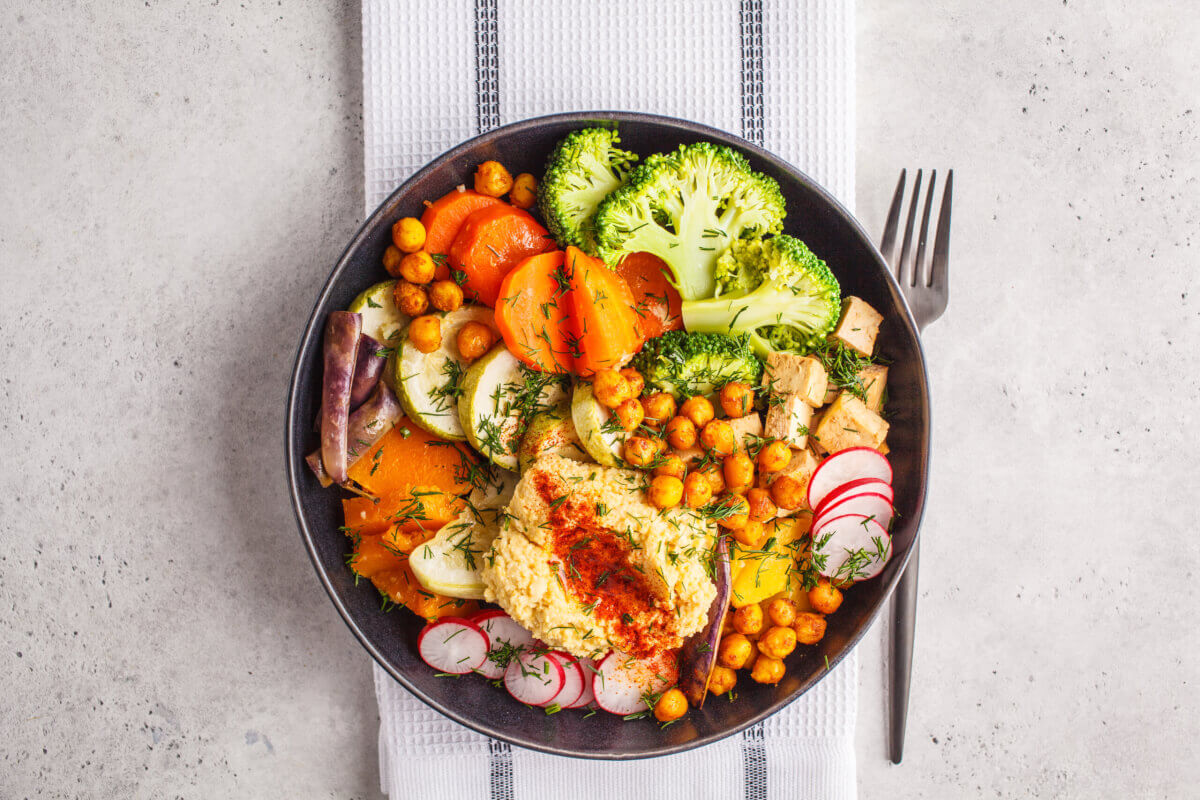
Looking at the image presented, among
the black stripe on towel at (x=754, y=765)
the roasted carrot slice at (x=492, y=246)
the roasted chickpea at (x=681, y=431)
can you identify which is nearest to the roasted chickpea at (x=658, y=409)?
the roasted chickpea at (x=681, y=431)

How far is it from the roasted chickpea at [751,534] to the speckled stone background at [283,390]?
81 centimetres

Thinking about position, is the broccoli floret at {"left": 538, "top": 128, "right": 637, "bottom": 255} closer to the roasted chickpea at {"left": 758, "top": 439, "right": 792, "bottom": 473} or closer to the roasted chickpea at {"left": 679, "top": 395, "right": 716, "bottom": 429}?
the roasted chickpea at {"left": 679, "top": 395, "right": 716, "bottom": 429}

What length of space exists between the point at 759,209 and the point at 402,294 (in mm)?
1135

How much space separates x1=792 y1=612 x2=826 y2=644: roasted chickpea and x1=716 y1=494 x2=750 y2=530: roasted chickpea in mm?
396

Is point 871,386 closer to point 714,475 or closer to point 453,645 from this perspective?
point 714,475

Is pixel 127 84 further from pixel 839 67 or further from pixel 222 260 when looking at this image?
pixel 839 67

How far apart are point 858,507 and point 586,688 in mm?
1053

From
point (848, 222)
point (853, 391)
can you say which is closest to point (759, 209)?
point (848, 222)

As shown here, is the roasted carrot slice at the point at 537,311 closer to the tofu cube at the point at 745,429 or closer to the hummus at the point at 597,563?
the hummus at the point at 597,563

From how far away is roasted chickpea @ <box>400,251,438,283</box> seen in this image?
233cm

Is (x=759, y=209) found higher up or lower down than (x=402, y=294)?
higher up

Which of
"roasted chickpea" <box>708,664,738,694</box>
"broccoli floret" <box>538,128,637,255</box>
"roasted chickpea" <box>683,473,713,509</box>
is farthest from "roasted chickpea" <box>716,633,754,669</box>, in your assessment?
"broccoli floret" <box>538,128,637,255</box>

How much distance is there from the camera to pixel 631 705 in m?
2.49

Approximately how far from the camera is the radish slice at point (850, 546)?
2395mm
